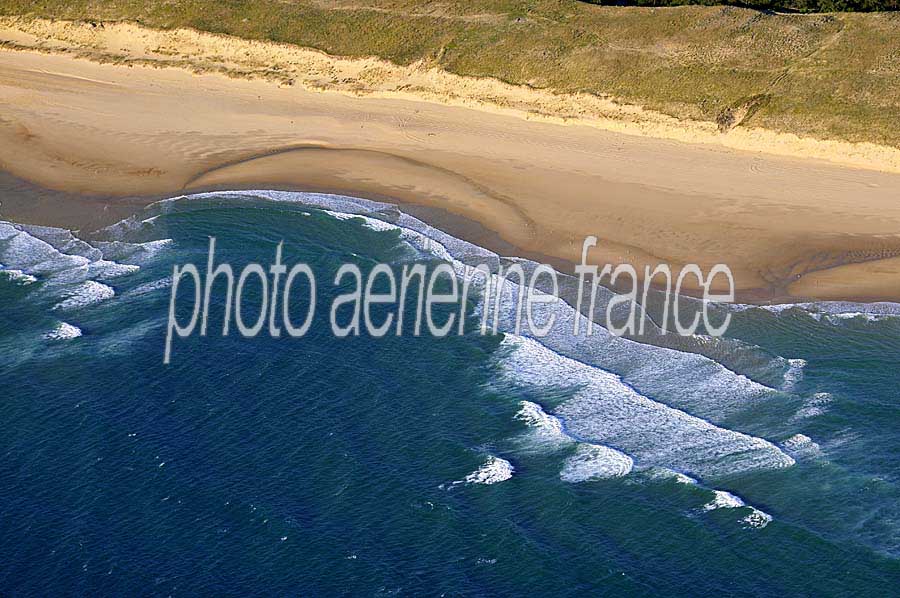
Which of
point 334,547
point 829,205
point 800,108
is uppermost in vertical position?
point 800,108

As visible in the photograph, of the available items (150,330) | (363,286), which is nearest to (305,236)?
(363,286)

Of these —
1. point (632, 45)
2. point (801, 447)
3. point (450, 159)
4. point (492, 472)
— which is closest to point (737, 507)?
point (801, 447)

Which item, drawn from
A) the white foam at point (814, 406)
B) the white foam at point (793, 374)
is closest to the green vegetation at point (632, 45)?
the white foam at point (793, 374)

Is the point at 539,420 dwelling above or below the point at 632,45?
below

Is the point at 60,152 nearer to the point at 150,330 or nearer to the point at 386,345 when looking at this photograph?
the point at 150,330

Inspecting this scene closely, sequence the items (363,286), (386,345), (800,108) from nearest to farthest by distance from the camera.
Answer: (386,345) < (363,286) < (800,108)

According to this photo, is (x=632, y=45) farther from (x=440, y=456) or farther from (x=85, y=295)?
(x=85, y=295)
